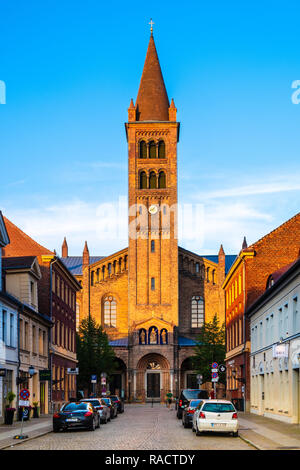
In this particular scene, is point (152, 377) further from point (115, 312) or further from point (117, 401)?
point (117, 401)

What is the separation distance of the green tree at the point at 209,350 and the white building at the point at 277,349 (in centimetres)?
2368

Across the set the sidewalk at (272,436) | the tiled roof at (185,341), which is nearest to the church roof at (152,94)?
the tiled roof at (185,341)

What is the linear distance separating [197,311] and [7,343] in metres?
53.0

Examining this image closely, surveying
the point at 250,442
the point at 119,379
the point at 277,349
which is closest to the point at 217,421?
the point at 250,442

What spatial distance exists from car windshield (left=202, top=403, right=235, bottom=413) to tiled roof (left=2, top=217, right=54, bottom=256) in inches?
1136

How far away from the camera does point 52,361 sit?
167ft

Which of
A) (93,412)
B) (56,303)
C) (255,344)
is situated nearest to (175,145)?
(56,303)

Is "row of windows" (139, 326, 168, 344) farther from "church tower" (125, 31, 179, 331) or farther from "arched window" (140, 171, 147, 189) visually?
Answer: "arched window" (140, 171, 147, 189)

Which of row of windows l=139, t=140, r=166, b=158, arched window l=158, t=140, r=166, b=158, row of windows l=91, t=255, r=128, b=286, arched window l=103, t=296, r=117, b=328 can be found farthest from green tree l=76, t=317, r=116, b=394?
arched window l=158, t=140, r=166, b=158

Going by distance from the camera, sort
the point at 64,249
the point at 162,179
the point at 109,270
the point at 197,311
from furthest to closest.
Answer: the point at 64,249
the point at 109,270
the point at 197,311
the point at 162,179

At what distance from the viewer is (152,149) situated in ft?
282

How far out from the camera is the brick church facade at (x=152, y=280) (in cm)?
8156
